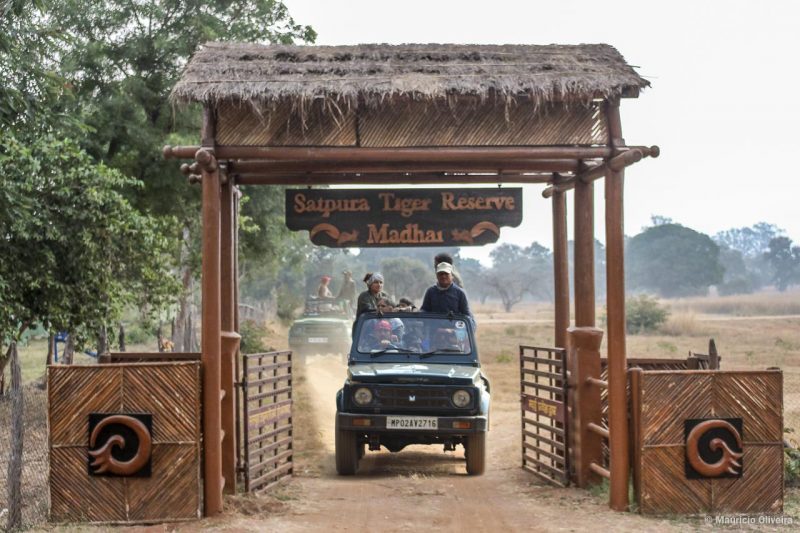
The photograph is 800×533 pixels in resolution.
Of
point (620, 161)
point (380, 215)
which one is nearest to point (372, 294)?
point (380, 215)

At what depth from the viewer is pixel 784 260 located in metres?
91.1

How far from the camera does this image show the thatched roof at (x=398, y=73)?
8.65 m

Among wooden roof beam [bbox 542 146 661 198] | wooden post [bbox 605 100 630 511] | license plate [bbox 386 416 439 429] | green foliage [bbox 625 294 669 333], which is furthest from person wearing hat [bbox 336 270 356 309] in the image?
green foliage [bbox 625 294 669 333]

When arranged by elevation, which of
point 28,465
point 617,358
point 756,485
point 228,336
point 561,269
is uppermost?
point 561,269

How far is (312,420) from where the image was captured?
1617cm

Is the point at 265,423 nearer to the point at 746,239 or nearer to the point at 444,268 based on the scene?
the point at 444,268

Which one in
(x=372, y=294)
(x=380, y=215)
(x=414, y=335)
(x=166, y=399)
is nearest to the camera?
(x=166, y=399)

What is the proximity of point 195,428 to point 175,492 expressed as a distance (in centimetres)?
56

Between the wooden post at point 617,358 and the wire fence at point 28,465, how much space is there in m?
4.99

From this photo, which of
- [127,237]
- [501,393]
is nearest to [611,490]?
[127,237]

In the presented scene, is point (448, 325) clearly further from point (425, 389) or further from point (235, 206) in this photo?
point (235, 206)

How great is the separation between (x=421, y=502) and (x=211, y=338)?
2.53 meters

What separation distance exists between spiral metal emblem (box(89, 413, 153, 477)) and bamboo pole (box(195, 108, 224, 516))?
0.53m

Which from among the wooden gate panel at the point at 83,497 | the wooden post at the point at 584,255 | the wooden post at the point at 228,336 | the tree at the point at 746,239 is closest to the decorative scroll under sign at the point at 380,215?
the wooden post at the point at 228,336
